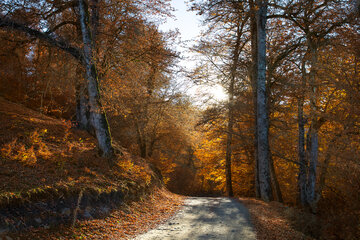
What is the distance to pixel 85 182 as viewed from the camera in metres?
6.62

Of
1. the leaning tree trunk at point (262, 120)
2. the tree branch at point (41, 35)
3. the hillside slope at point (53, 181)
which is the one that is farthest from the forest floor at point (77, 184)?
the tree branch at point (41, 35)

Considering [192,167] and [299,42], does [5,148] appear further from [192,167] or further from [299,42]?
[192,167]

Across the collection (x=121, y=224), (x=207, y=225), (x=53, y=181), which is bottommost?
(x=207, y=225)

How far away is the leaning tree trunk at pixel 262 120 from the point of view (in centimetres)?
1130

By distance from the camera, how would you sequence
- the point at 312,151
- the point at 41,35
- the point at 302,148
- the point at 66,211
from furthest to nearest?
the point at 302,148
the point at 312,151
the point at 41,35
the point at 66,211

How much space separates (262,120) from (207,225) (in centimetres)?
632

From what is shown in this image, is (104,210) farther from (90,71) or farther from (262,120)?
(262,120)

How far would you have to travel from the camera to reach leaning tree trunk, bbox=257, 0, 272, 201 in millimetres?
11305

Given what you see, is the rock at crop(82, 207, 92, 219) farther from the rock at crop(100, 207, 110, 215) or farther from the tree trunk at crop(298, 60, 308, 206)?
the tree trunk at crop(298, 60, 308, 206)

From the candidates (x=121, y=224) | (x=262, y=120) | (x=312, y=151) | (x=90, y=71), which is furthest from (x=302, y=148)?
(x=90, y=71)

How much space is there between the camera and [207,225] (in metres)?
6.93

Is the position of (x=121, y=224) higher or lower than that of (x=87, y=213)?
lower

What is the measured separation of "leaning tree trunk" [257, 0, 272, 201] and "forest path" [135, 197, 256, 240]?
2.69 metres

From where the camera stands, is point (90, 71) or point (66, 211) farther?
point (90, 71)
